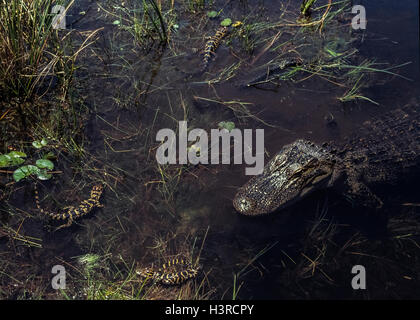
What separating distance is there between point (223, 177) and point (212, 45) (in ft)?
6.46

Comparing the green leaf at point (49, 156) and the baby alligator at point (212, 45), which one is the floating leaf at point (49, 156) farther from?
the baby alligator at point (212, 45)

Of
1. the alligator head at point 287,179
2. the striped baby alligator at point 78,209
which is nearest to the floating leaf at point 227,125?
the alligator head at point 287,179

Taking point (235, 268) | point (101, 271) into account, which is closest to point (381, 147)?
point (235, 268)

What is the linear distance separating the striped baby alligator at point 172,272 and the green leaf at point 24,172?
151 cm

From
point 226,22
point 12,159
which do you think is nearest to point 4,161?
point 12,159

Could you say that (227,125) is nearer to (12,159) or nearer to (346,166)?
(346,166)

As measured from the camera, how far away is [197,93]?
4199 millimetres

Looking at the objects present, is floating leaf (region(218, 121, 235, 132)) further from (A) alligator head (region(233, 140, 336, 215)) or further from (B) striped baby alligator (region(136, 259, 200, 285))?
(B) striped baby alligator (region(136, 259, 200, 285))

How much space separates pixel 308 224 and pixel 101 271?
6.71ft

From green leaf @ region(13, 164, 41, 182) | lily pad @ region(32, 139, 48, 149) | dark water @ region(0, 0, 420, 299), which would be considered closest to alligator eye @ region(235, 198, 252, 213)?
dark water @ region(0, 0, 420, 299)

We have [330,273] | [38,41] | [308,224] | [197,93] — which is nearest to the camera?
[330,273]

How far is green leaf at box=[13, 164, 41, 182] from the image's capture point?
338 centimetres

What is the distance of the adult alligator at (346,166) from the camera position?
11.0 feet
